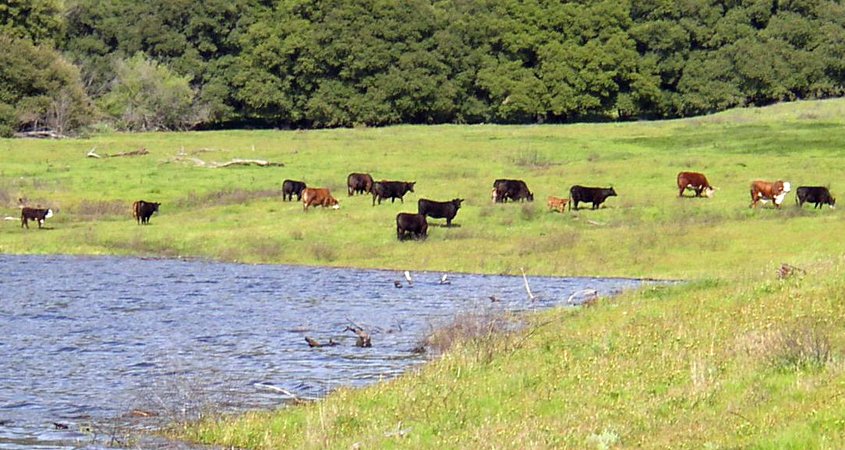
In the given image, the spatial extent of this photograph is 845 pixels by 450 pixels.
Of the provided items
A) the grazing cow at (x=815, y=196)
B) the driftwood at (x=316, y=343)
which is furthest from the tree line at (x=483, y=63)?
the driftwood at (x=316, y=343)

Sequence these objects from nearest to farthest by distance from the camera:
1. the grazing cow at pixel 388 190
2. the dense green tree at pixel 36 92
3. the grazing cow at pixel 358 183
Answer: the grazing cow at pixel 388 190 → the grazing cow at pixel 358 183 → the dense green tree at pixel 36 92

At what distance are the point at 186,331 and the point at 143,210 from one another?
18706 millimetres

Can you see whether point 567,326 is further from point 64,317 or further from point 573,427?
point 64,317

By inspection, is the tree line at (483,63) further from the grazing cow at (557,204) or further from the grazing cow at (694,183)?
the grazing cow at (557,204)

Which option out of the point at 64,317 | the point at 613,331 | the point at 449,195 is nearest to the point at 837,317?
the point at 613,331

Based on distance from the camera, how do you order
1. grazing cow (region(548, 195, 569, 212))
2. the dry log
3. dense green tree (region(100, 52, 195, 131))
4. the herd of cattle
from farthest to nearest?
1. dense green tree (region(100, 52, 195, 131))
2. the dry log
3. grazing cow (region(548, 195, 569, 212))
4. the herd of cattle

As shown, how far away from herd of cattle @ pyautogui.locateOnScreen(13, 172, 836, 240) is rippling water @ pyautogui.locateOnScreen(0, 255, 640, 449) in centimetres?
377

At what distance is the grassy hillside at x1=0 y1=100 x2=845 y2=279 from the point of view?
34.3 metres

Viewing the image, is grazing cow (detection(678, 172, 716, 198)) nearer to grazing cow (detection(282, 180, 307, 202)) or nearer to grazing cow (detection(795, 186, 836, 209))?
grazing cow (detection(795, 186, 836, 209))

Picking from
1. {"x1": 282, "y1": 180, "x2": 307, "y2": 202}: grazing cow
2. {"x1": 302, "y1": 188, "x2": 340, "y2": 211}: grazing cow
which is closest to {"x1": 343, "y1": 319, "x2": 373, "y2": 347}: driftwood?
{"x1": 302, "y1": 188, "x2": 340, "y2": 211}: grazing cow

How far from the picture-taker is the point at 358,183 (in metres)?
45.8

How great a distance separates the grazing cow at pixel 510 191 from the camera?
42312 mm

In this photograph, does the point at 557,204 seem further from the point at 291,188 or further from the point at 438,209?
the point at 291,188

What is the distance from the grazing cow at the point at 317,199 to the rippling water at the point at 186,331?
6.45 meters
